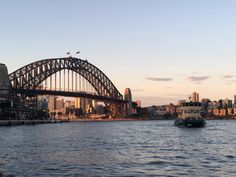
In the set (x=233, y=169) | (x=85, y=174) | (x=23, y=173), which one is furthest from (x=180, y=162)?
(x=23, y=173)

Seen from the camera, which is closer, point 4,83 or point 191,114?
point 191,114

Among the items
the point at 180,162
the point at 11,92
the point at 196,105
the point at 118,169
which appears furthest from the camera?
the point at 11,92

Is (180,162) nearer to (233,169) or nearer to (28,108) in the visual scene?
(233,169)

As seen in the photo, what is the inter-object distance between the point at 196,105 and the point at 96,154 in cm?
6419

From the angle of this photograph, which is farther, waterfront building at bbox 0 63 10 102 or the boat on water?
waterfront building at bbox 0 63 10 102

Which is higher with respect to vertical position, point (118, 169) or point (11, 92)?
point (11, 92)

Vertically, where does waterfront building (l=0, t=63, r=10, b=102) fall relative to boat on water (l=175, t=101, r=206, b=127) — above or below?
above

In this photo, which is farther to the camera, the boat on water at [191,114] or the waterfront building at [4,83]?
the waterfront building at [4,83]

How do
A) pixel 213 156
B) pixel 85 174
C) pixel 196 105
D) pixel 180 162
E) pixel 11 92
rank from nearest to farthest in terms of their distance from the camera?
pixel 85 174, pixel 180 162, pixel 213 156, pixel 196 105, pixel 11 92

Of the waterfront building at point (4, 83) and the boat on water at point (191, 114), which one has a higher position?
the waterfront building at point (4, 83)

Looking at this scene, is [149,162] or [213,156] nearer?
[149,162]

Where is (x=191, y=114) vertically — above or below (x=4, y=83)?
Answer: below

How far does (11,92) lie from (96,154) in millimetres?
148770

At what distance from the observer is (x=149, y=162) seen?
38.0m
